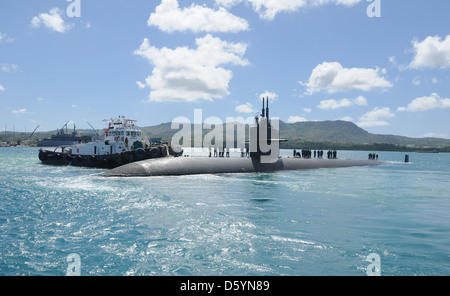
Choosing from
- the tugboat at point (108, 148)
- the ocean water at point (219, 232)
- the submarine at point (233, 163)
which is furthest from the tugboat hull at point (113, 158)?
the ocean water at point (219, 232)

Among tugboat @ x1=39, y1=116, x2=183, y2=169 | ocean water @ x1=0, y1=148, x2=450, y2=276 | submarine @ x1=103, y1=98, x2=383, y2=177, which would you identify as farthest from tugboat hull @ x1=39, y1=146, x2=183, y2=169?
ocean water @ x1=0, y1=148, x2=450, y2=276

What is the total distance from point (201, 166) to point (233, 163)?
11.8 ft

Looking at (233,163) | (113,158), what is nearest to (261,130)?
(233,163)

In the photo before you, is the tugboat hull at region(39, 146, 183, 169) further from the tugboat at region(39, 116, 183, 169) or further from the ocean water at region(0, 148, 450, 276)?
the ocean water at region(0, 148, 450, 276)

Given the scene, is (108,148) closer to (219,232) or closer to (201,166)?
(201,166)

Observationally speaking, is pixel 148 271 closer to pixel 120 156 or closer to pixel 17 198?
pixel 17 198

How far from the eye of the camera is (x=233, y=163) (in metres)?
29.9

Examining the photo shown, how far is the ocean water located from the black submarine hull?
5976 millimetres

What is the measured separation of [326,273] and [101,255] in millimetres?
5938

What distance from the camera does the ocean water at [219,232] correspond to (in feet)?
25.5

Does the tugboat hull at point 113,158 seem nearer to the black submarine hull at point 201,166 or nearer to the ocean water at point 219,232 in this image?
the black submarine hull at point 201,166

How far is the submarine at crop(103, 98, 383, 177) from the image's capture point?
81.9 feet
